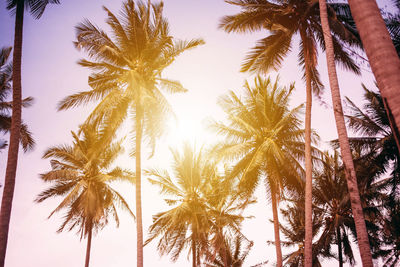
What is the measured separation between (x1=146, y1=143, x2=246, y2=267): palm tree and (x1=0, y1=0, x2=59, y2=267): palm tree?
11.1 metres

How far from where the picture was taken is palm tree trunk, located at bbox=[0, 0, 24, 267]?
7457 mm

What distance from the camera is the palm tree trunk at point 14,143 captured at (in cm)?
746

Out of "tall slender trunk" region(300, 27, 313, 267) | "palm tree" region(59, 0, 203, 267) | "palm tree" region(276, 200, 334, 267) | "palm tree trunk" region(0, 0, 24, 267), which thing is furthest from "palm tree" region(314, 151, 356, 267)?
"palm tree trunk" region(0, 0, 24, 267)

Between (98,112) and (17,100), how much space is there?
14.0ft

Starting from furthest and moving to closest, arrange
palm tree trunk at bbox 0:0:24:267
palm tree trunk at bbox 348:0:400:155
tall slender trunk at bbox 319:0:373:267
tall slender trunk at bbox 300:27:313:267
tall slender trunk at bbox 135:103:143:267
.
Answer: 1. tall slender trunk at bbox 135:103:143:267
2. tall slender trunk at bbox 300:27:313:267
3. palm tree trunk at bbox 0:0:24:267
4. tall slender trunk at bbox 319:0:373:267
5. palm tree trunk at bbox 348:0:400:155

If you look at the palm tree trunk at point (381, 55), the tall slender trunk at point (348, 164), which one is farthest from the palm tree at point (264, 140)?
the palm tree trunk at point (381, 55)

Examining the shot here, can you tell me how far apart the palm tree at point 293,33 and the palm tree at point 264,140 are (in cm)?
268

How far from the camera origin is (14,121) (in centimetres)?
851

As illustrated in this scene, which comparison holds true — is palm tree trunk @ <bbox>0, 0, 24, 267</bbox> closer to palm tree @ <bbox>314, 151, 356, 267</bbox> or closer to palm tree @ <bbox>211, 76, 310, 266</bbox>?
palm tree @ <bbox>211, 76, 310, 266</bbox>

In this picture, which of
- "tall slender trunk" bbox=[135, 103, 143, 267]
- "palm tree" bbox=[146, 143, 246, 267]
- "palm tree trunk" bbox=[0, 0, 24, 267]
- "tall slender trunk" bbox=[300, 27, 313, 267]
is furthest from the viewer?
"palm tree" bbox=[146, 143, 246, 267]

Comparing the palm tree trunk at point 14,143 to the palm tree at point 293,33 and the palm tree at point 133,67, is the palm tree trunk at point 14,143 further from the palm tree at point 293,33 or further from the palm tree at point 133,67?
the palm tree at point 293,33

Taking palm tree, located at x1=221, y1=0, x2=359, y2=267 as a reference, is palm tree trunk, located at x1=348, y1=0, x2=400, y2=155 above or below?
below

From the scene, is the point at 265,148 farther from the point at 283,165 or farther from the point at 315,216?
the point at 315,216

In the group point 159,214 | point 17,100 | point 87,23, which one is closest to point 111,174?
point 159,214
